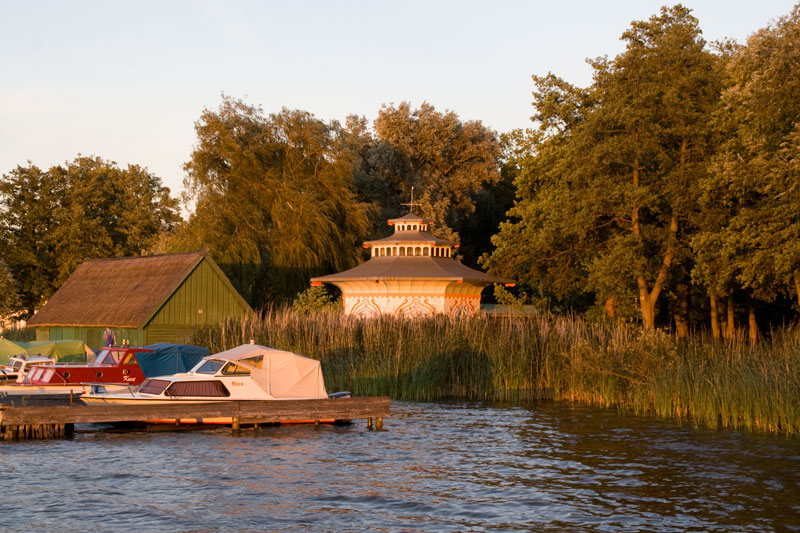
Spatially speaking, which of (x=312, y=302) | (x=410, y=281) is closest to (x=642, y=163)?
(x=410, y=281)

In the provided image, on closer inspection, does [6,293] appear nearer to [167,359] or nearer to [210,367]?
[167,359]

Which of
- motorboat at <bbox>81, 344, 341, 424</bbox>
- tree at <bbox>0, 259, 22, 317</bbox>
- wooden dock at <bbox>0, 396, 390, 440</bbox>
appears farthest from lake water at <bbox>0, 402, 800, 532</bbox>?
tree at <bbox>0, 259, 22, 317</bbox>

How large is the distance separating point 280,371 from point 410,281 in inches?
834

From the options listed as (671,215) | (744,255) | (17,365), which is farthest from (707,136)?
(17,365)

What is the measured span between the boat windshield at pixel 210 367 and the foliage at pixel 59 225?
4827 centimetres

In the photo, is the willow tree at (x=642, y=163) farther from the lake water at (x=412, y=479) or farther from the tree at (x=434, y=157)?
the tree at (x=434, y=157)

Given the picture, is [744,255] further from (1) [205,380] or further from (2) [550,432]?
(1) [205,380]

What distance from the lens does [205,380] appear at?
88.5 feet

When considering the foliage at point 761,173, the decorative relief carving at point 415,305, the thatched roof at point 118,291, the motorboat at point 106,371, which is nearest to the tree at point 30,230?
the thatched roof at point 118,291

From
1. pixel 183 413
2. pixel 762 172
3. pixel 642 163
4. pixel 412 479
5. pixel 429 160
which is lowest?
pixel 412 479

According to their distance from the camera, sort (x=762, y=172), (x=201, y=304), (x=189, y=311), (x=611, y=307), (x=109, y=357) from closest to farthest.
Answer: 1. (x=762, y=172)
2. (x=109, y=357)
3. (x=189, y=311)
4. (x=201, y=304)
5. (x=611, y=307)

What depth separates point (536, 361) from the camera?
34125 millimetres

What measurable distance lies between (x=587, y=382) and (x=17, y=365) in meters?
20.0

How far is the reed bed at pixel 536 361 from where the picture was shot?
88.2ft
